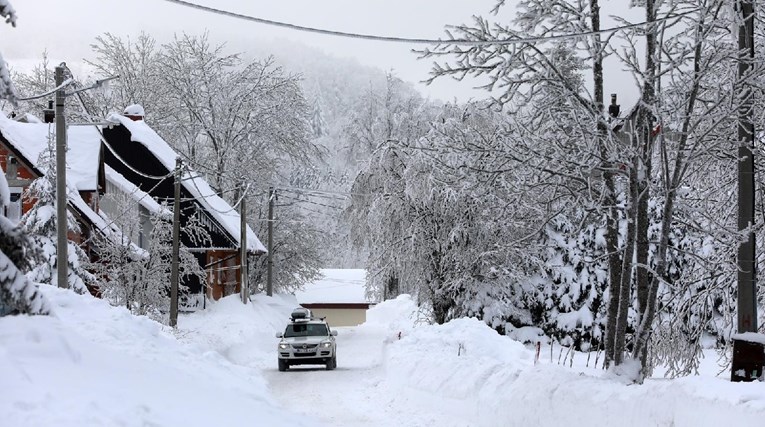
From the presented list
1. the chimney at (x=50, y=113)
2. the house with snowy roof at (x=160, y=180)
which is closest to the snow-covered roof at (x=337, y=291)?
the house with snowy roof at (x=160, y=180)

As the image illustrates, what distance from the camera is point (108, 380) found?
9.84 metres

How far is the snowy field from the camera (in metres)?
8.95

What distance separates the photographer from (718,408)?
1008 centimetres

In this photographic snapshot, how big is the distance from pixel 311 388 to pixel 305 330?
23.6 feet

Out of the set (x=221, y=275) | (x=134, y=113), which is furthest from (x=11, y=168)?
(x=221, y=275)

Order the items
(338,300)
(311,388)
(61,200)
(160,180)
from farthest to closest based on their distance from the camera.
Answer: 1. (338,300)
2. (160,180)
3. (311,388)
4. (61,200)

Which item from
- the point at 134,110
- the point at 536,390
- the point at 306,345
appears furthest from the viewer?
the point at 134,110

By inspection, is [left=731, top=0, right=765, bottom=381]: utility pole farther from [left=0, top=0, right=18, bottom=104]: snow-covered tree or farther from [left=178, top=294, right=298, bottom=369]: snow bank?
[left=178, top=294, right=298, bottom=369]: snow bank

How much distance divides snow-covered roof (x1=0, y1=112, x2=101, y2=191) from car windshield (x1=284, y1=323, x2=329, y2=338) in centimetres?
867

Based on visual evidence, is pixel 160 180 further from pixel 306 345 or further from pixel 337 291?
pixel 337 291

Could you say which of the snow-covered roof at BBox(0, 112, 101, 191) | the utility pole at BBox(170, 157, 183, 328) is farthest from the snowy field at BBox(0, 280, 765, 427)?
the snow-covered roof at BBox(0, 112, 101, 191)

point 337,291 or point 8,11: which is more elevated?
point 8,11

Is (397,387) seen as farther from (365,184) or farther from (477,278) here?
(365,184)

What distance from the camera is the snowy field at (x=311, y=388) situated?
8.95 metres
